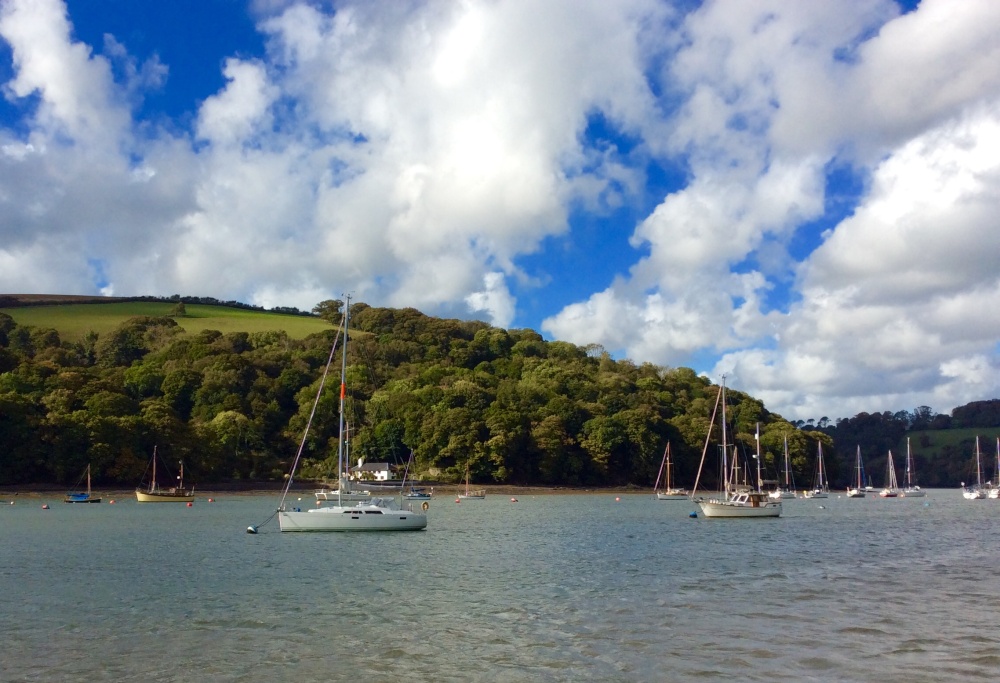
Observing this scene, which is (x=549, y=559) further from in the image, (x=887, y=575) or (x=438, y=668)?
(x=438, y=668)

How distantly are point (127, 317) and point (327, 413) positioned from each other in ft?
203

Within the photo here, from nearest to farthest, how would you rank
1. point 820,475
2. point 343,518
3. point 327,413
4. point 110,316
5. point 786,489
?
point 343,518 → point 327,413 → point 786,489 → point 820,475 → point 110,316

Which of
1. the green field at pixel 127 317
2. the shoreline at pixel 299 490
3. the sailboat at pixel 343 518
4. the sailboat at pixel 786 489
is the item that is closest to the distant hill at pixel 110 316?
the green field at pixel 127 317

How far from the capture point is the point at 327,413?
436 feet

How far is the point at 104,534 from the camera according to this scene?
4931 centimetres

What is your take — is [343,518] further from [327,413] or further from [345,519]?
[327,413]

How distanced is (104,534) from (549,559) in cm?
2672

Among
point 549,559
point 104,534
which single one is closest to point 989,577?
point 549,559

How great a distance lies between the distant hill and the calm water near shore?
418ft

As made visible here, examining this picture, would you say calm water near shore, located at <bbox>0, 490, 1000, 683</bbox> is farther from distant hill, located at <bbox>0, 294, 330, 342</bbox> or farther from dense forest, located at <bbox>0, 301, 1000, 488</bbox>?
distant hill, located at <bbox>0, 294, 330, 342</bbox>

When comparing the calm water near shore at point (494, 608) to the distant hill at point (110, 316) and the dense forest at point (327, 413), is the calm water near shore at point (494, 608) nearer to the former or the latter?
the dense forest at point (327, 413)

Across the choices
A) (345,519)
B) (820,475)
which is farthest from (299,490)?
(820,475)

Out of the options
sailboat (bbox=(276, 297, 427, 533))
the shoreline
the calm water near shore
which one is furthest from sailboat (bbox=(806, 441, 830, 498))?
sailboat (bbox=(276, 297, 427, 533))

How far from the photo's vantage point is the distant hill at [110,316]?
531 ft
